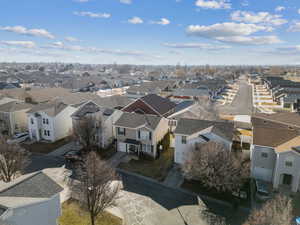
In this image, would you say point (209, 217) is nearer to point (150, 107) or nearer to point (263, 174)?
point (263, 174)

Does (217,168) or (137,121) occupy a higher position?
(137,121)

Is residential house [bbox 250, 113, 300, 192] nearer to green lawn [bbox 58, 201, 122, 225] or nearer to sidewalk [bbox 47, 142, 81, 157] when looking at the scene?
green lawn [bbox 58, 201, 122, 225]

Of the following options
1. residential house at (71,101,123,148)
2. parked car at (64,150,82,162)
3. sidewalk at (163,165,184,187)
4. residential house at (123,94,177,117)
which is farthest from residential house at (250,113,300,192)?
parked car at (64,150,82,162)

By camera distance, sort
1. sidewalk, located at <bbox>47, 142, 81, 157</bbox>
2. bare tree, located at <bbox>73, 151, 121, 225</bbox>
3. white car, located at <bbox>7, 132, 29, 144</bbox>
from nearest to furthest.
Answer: bare tree, located at <bbox>73, 151, 121, 225</bbox>, sidewalk, located at <bbox>47, 142, 81, 157</bbox>, white car, located at <bbox>7, 132, 29, 144</bbox>

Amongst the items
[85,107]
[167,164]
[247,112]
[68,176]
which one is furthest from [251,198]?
[247,112]

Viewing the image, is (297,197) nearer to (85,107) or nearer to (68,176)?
(68,176)

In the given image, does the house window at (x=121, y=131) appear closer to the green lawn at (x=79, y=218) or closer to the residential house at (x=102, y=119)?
the residential house at (x=102, y=119)

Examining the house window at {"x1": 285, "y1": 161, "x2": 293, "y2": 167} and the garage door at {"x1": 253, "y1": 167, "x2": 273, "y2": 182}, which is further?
the garage door at {"x1": 253, "y1": 167, "x2": 273, "y2": 182}

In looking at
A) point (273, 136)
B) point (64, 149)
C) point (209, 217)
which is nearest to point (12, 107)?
point (64, 149)
